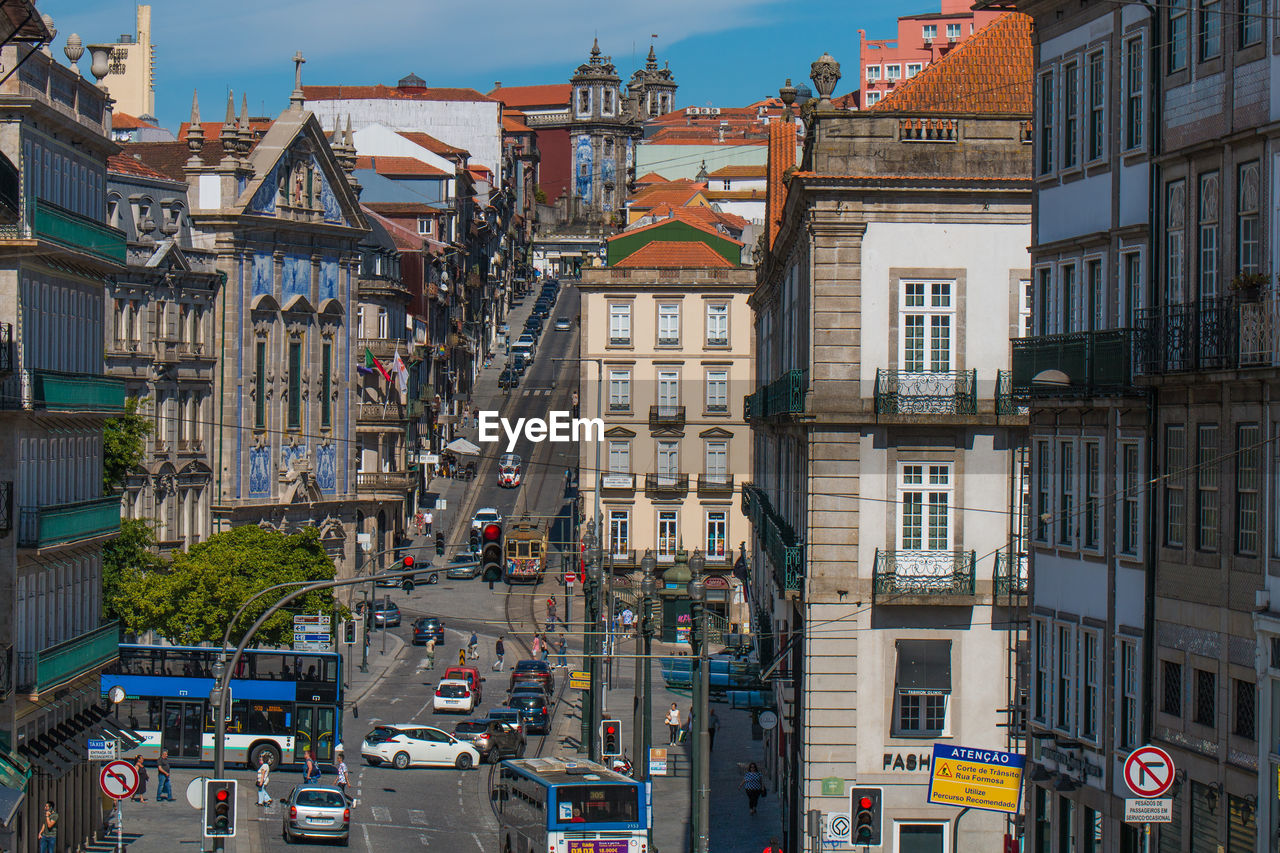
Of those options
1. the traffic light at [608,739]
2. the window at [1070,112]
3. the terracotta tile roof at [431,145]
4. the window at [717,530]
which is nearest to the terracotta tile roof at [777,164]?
the traffic light at [608,739]

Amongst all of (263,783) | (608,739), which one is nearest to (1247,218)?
(608,739)

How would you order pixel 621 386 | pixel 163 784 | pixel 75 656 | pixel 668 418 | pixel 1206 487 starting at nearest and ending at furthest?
1. pixel 1206 487
2. pixel 75 656
3. pixel 163 784
4. pixel 668 418
5. pixel 621 386

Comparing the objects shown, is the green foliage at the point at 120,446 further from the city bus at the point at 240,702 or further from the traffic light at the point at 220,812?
the traffic light at the point at 220,812

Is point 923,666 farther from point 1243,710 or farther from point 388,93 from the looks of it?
point 388,93

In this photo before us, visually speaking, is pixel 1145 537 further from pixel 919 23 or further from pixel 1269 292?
pixel 919 23

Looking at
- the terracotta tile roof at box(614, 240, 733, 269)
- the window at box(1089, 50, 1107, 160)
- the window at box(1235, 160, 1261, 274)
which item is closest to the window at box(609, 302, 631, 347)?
the terracotta tile roof at box(614, 240, 733, 269)

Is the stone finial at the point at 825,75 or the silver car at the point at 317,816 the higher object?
the stone finial at the point at 825,75
